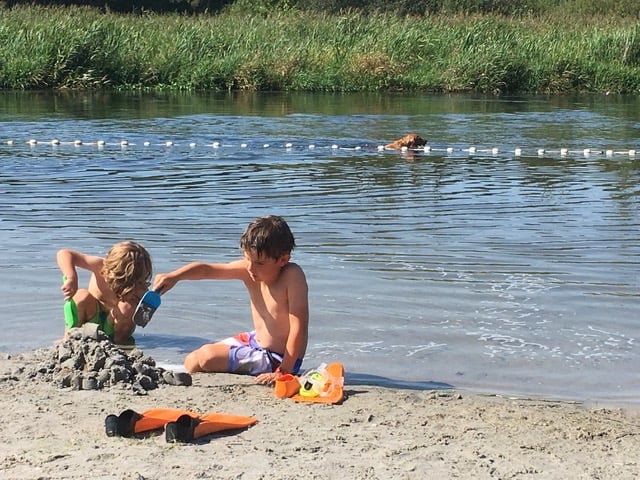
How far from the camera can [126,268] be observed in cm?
679

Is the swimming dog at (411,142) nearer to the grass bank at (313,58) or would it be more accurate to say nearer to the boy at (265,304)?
the boy at (265,304)

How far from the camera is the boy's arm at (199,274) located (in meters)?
6.31

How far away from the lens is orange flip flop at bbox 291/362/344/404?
5891 mm

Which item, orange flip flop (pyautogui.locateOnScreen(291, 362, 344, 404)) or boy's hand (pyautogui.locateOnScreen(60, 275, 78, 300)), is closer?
orange flip flop (pyautogui.locateOnScreen(291, 362, 344, 404))

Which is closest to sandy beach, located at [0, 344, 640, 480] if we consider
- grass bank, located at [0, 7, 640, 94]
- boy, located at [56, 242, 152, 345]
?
boy, located at [56, 242, 152, 345]

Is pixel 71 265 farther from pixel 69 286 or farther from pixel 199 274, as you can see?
pixel 199 274

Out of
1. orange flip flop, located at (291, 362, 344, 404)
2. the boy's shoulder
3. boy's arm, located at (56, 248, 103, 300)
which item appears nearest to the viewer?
orange flip flop, located at (291, 362, 344, 404)

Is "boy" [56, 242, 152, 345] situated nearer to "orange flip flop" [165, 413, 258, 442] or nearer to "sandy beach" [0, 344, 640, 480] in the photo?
"sandy beach" [0, 344, 640, 480]

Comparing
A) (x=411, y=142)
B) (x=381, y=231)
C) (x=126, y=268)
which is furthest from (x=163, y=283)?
(x=411, y=142)

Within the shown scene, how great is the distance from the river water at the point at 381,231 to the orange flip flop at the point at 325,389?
1.74 ft

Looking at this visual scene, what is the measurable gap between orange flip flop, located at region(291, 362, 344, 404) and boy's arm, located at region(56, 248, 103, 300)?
1.58 metres

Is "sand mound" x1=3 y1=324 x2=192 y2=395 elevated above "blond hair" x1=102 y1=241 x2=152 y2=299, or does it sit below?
below

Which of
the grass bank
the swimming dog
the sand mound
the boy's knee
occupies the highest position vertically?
the grass bank

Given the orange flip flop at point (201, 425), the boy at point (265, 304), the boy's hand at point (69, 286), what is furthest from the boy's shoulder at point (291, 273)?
the boy's hand at point (69, 286)
